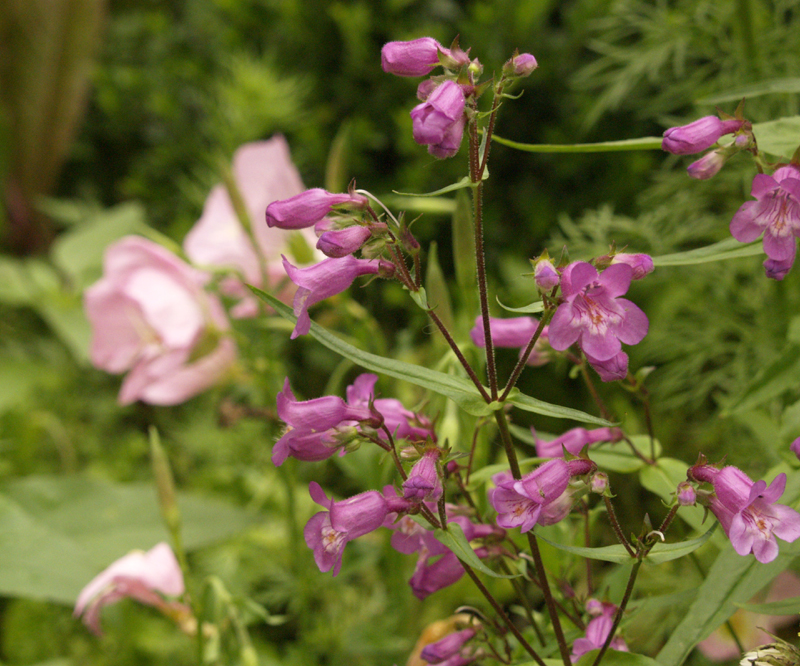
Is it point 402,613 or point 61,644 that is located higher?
point 402,613

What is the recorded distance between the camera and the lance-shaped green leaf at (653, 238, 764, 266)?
14.8 inches

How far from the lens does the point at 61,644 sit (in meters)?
0.91

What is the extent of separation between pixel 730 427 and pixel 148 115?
3.48 ft

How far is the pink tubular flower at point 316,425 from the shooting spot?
0.35 meters

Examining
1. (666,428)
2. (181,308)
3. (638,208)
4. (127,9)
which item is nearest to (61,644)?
(181,308)

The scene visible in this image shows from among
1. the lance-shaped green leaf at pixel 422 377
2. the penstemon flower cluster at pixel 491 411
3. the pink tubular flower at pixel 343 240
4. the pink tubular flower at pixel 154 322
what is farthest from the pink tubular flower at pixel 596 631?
the pink tubular flower at pixel 154 322

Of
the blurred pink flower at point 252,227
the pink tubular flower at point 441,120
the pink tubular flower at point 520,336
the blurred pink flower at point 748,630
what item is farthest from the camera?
the blurred pink flower at point 252,227

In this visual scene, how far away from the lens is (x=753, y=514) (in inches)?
12.7

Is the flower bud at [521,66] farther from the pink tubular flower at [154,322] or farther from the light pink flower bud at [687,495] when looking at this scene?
the pink tubular flower at [154,322]

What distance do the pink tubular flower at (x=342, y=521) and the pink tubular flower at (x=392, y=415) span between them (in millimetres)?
54

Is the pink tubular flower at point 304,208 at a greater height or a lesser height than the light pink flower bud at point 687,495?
greater

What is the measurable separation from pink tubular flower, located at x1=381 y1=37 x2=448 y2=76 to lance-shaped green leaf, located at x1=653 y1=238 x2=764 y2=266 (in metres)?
0.14

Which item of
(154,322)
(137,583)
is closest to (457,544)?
(137,583)

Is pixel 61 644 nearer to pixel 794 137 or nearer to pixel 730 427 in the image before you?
pixel 730 427
